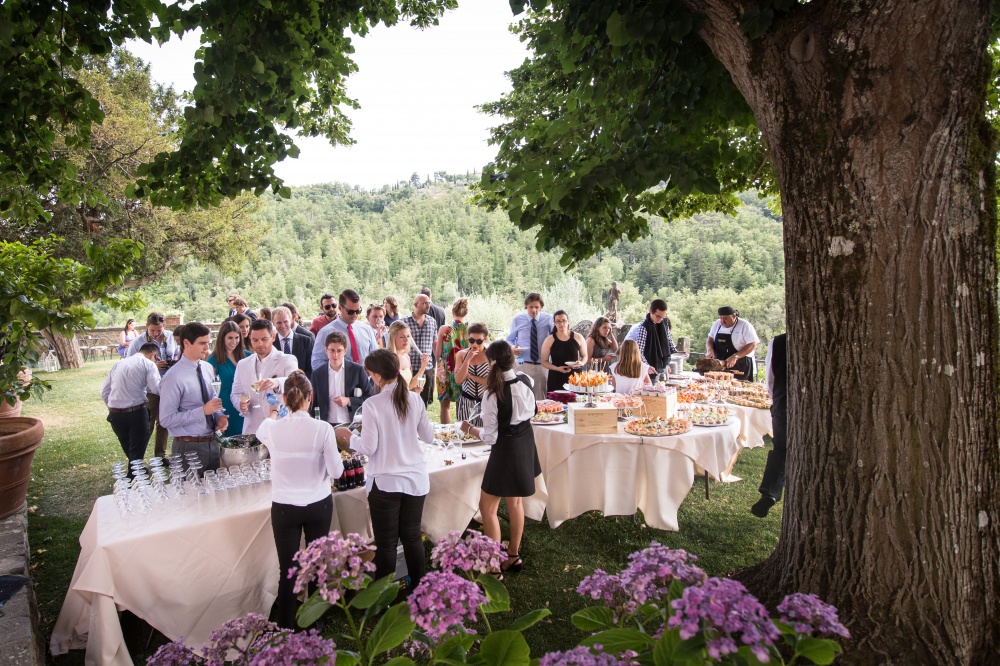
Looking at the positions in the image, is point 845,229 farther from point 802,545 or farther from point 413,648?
point 413,648

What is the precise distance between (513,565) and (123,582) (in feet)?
7.94

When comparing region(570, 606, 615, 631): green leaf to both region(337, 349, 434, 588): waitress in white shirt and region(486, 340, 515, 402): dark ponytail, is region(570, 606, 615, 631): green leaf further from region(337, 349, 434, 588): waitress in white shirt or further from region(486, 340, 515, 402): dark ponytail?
region(486, 340, 515, 402): dark ponytail

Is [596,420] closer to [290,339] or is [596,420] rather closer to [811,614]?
[811,614]

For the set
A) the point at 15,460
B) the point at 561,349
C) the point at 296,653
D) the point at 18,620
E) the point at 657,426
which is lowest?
the point at 18,620

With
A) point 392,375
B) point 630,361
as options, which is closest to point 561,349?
point 630,361

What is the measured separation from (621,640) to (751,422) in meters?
5.21

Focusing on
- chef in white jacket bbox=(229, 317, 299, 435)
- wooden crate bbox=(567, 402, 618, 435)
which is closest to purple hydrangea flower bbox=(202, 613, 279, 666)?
chef in white jacket bbox=(229, 317, 299, 435)

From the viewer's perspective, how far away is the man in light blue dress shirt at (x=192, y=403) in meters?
4.20

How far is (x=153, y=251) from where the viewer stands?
19312 millimetres

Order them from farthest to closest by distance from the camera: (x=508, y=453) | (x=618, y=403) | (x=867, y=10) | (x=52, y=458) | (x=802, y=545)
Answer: (x=52, y=458) → (x=618, y=403) → (x=508, y=453) → (x=802, y=545) → (x=867, y=10)

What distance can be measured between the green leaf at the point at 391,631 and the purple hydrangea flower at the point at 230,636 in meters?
0.25

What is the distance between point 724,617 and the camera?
104cm

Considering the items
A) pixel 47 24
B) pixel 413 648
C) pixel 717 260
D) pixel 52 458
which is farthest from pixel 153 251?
pixel 717 260

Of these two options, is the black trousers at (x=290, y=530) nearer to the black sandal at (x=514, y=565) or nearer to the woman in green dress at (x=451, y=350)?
the black sandal at (x=514, y=565)
